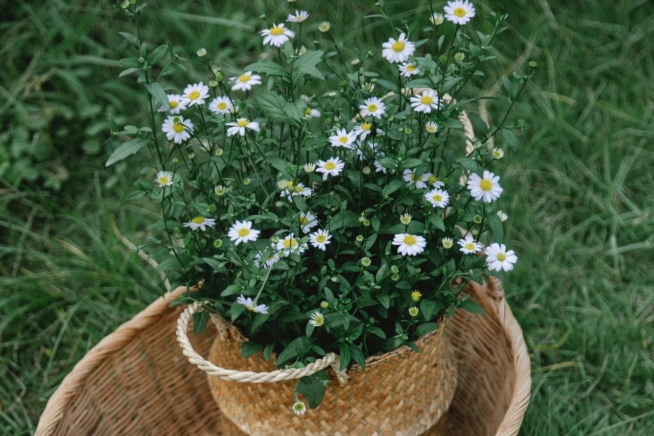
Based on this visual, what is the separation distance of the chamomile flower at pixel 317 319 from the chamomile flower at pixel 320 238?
0.08m

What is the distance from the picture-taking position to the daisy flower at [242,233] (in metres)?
0.99

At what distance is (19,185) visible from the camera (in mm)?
1871

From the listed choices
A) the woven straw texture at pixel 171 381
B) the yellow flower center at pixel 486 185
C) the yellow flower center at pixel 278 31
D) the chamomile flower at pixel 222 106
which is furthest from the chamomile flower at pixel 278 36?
the woven straw texture at pixel 171 381

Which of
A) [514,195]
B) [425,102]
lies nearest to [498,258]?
[425,102]

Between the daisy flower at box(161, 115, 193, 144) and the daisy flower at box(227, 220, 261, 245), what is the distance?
0.15m

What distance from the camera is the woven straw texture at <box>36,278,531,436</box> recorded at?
1.23 m

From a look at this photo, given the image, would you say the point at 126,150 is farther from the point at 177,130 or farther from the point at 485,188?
the point at 485,188

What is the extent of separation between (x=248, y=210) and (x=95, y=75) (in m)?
1.08

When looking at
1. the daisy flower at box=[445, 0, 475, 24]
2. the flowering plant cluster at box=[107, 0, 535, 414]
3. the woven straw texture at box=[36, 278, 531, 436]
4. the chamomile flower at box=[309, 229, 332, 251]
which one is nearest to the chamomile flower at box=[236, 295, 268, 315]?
the flowering plant cluster at box=[107, 0, 535, 414]

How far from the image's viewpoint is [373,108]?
41.1 inches

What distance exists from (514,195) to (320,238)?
0.89 meters

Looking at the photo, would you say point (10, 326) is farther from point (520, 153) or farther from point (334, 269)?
point (520, 153)

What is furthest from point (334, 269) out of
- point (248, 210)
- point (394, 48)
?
point (394, 48)

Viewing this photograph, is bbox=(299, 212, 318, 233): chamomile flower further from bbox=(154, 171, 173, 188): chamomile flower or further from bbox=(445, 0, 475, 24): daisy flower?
bbox=(445, 0, 475, 24): daisy flower
